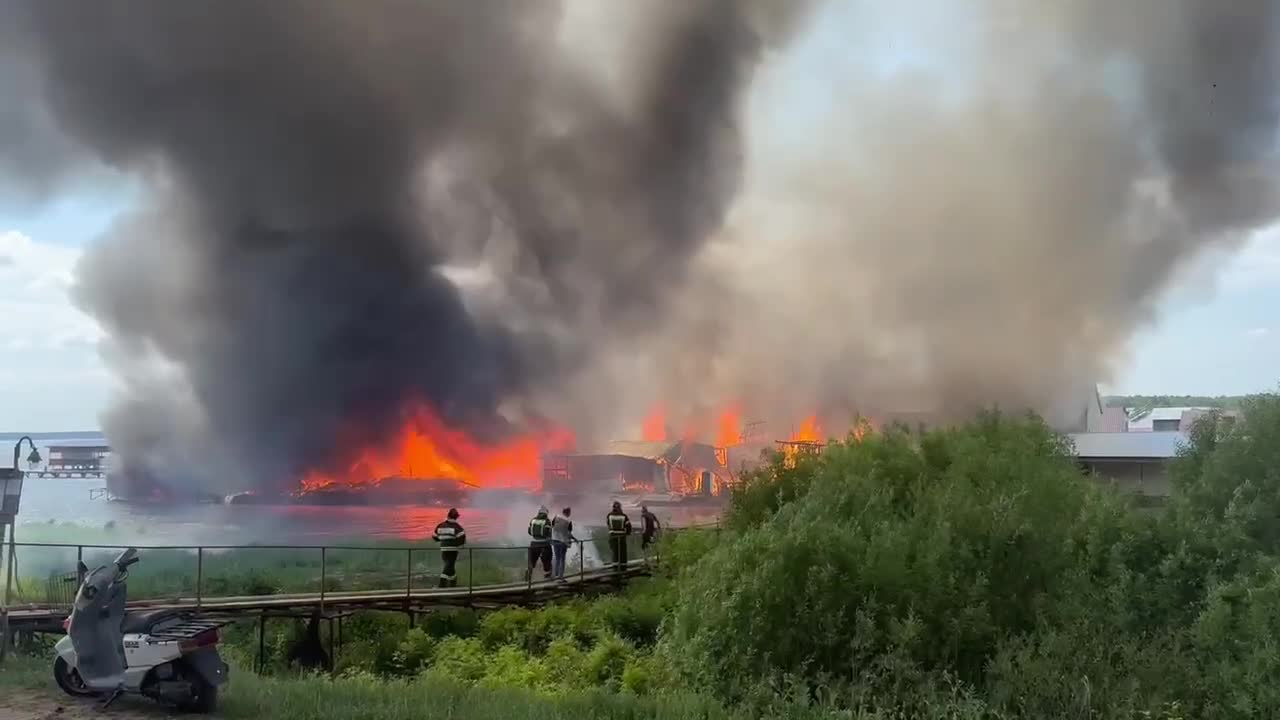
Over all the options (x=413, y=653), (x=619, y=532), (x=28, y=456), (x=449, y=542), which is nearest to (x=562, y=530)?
(x=619, y=532)

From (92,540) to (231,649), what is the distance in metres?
29.1

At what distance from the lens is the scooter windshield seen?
7.22 m

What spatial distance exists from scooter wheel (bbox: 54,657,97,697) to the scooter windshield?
238 mm

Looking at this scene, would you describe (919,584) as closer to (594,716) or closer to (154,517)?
(594,716)

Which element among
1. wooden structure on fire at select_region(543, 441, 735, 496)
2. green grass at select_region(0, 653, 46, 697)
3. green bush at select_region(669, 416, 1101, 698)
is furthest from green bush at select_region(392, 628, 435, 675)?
wooden structure on fire at select_region(543, 441, 735, 496)

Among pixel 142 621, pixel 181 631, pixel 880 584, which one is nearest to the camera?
pixel 181 631

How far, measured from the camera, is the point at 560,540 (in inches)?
707

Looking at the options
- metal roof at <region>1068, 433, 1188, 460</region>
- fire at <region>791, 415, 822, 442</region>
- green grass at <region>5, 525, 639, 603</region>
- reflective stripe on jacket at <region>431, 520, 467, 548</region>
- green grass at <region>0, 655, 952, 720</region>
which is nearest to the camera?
green grass at <region>0, 655, 952, 720</region>

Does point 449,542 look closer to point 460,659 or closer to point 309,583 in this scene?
point 460,659

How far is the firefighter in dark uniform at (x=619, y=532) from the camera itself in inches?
744

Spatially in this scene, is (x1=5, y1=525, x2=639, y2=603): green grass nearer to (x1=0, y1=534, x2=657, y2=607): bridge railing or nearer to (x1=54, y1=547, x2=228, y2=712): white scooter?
(x1=0, y1=534, x2=657, y2=607): bridge railing

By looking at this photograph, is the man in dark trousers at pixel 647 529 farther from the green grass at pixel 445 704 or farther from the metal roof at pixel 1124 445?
the metal roof at pixel 1124 445

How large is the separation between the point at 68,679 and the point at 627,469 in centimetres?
4573

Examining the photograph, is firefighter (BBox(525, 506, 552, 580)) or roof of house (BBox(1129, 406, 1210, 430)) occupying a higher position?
roof of house (BBox(1129, 406, 1210, 430))
